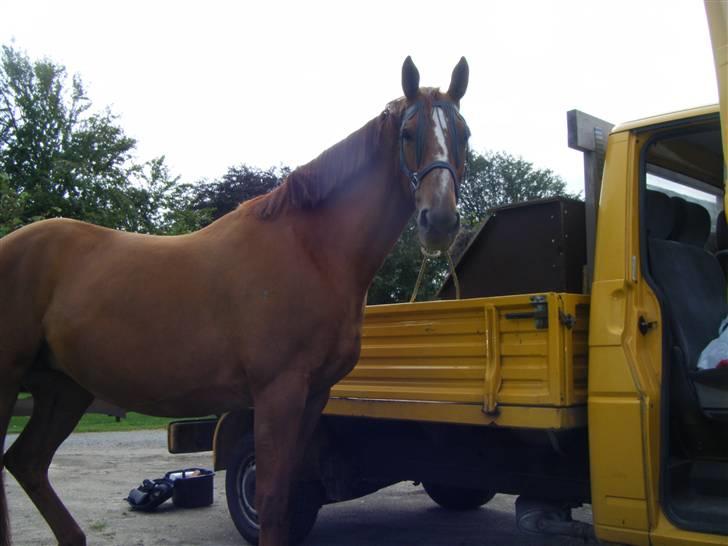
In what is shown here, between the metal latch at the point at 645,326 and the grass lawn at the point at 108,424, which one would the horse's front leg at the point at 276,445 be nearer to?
the metal latch at the point at 645,326

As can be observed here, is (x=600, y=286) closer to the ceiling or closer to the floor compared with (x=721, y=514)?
closer to the ceiling

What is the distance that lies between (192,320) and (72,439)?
30.1ft

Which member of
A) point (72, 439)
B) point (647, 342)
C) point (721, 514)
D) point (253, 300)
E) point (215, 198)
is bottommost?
point (72, 439)

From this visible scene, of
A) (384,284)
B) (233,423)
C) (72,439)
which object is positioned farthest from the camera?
(384,284)

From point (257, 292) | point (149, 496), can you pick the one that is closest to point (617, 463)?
point (257, 292)

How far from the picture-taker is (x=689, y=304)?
3.58 m

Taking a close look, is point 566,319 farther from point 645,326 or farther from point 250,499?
point 250,499

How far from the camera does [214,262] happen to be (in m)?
3.18

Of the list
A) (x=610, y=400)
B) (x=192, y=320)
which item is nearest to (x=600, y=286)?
(x=610, y=400)

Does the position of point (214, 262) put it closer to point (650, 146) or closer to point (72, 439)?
point (650, 146)

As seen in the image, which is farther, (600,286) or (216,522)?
(216,522)

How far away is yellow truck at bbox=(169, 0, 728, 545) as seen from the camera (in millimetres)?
3064

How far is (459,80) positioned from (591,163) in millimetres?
977

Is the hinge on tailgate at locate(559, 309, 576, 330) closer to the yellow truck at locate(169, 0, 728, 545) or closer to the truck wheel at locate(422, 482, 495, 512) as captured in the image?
the yellow truck at locate(169, 0, 728, 545)
